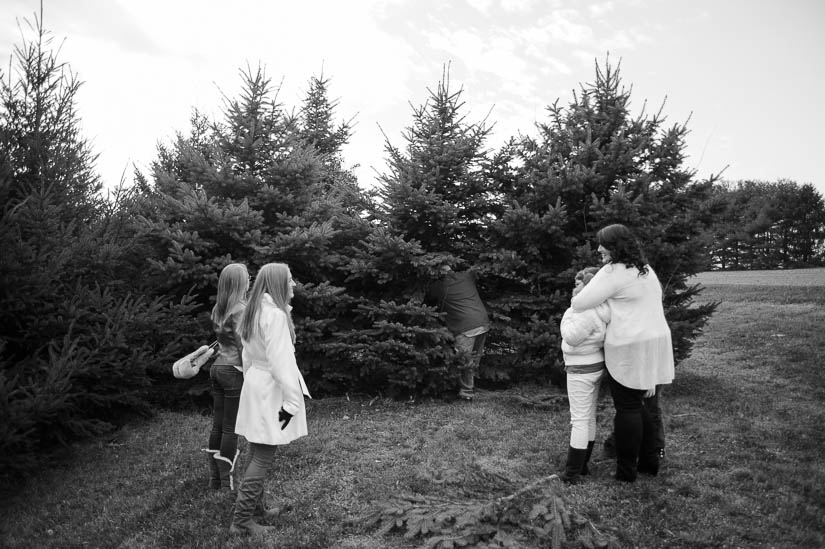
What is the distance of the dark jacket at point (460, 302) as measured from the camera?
318 inches

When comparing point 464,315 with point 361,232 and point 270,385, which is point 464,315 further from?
point 270,385

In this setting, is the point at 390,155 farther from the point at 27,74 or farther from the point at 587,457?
the point at 587,457

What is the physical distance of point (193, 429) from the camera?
Answer: 22.6 feet

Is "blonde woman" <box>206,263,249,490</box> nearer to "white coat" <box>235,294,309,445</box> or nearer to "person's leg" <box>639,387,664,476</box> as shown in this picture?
"white coat" <box>235,294,309,445</box>

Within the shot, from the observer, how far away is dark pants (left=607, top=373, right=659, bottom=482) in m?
4.60

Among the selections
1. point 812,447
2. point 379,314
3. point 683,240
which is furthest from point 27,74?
point 812,447

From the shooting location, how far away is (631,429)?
181 inches

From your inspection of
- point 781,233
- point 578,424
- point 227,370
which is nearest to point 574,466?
point 578,424

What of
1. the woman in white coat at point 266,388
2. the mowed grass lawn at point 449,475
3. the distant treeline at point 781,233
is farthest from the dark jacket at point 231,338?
the distant treeline at point 781,233

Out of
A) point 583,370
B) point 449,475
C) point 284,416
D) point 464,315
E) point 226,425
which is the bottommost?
point 449,475

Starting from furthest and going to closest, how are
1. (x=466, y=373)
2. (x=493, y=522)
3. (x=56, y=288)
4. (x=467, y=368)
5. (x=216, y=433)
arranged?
1. (x=466, y=373)
2. (x=467, y=368)
3. (x=56, y=288)
4. (x=216, y=433)
5. (x=493, y=522)

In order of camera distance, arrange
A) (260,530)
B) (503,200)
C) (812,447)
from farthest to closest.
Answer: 1. (503,200)
2. (812,447)
3. (260,530)

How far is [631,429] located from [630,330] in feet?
2.95

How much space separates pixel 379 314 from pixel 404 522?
4269 mm
